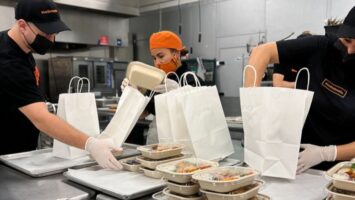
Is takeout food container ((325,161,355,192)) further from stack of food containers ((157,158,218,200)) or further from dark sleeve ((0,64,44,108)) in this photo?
dark sleeve ((0,64,44,108))

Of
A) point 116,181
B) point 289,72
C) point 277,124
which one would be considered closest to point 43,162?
point 116,181

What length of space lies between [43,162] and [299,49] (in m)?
1.28

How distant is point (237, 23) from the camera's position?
17.9 ft

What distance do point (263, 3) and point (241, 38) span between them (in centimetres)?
65

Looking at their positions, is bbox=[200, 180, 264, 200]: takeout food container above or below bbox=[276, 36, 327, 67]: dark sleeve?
below

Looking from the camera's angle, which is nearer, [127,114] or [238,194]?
[238,194]

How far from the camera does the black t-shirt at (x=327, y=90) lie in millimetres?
1342

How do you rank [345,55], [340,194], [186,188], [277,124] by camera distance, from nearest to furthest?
[340,194] → [186,188] → [277,124] → [345,55]

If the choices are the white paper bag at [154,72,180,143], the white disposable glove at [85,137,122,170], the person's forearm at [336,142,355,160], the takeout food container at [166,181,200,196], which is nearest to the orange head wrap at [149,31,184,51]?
the white paper bag at [154,72,180,143]

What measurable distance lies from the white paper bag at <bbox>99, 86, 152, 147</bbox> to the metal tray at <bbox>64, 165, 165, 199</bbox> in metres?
0.16

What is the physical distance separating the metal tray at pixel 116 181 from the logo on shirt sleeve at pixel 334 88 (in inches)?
32.3

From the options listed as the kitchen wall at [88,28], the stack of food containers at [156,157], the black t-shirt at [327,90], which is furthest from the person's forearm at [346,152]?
the kitchen wall at [88,28]

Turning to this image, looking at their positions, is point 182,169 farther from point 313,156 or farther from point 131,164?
point 313,156

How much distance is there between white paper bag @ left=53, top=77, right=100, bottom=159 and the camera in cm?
150
